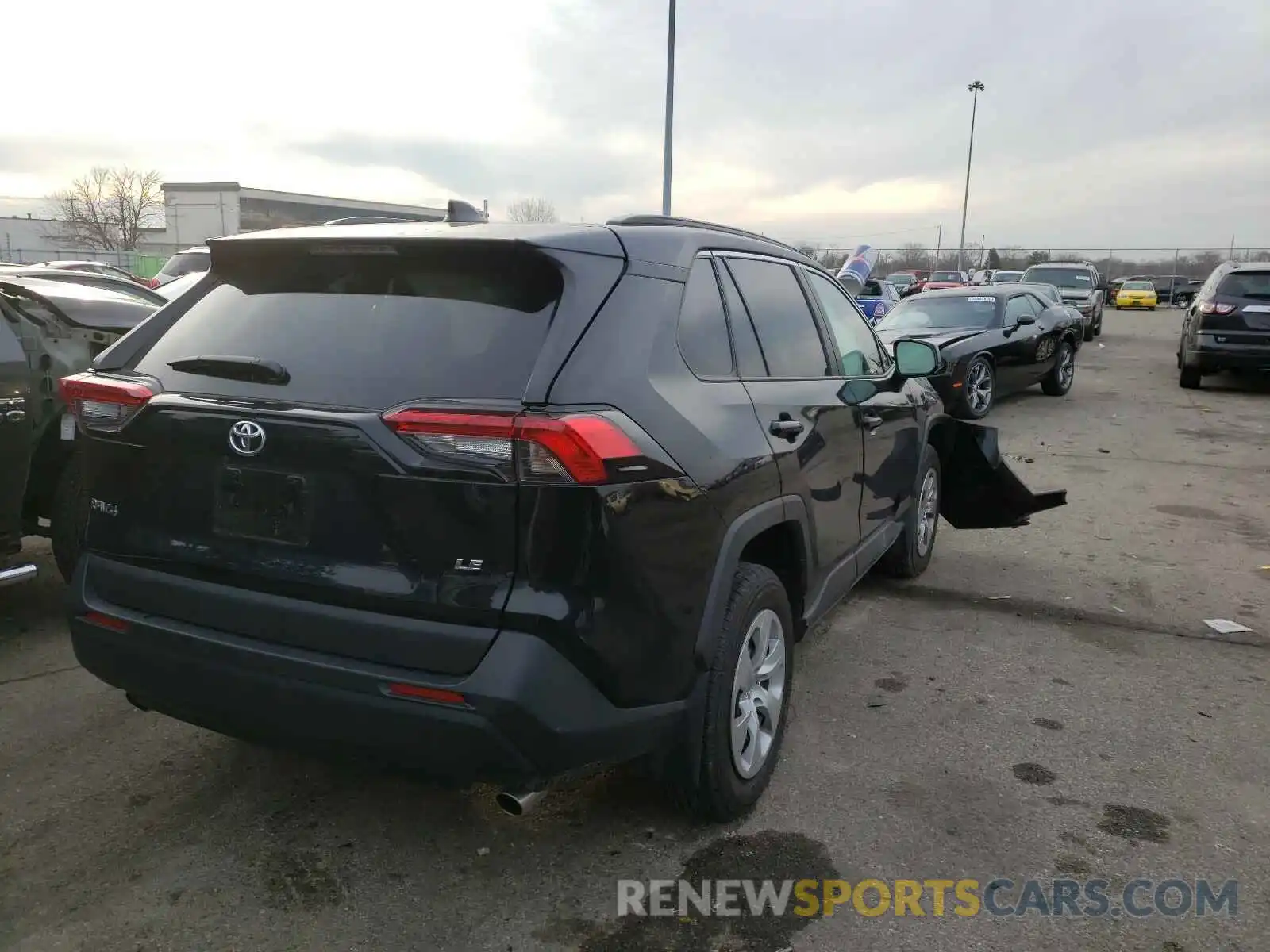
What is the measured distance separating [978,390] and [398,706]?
1043 cm

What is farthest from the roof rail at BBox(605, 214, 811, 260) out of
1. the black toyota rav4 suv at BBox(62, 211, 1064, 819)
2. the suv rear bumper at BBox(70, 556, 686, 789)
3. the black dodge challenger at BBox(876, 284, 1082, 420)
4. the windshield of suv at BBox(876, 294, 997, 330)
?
the windshield of suv at BBox(876, 294, 997, 330)

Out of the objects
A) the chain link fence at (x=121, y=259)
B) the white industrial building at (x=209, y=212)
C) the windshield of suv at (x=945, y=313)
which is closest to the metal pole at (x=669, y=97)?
the windshield of suv at (x=945, y=313)

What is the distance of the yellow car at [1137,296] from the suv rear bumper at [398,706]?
134ft

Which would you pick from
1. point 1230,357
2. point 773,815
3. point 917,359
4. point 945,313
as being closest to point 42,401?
point 773,815

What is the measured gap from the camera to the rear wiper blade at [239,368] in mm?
2539

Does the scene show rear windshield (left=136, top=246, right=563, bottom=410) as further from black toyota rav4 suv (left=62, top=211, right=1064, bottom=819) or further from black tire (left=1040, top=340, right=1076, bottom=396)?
black tire (left=1040, top=340, right=1076, bottom=396)

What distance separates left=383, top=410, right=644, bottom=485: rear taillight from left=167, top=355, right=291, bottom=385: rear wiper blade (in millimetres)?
451

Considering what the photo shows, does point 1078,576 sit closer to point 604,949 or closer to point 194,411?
point 604,949

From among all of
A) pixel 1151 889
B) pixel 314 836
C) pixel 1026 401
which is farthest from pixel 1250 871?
pixel 1026 401

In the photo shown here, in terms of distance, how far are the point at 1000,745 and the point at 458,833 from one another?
2.05 meters

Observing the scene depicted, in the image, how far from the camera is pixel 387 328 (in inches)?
98.9

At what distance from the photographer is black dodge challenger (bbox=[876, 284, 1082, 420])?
11.2 m

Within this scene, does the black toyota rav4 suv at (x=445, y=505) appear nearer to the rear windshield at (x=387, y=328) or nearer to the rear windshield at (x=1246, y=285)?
the rear windshield at (x=387, y=328)

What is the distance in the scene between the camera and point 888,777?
11.1ft
